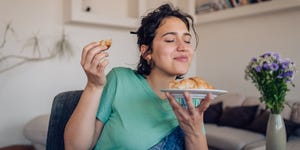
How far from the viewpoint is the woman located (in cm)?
102

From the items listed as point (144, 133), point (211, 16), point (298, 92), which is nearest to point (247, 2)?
point (211, 16)

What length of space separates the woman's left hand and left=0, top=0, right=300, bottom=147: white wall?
246cm

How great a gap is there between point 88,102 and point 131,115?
0.59ft

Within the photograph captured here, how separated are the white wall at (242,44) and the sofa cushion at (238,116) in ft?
1.76

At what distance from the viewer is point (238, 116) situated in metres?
2.98

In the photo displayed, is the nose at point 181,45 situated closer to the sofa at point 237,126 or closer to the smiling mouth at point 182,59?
the smiling mouth at point 182,59

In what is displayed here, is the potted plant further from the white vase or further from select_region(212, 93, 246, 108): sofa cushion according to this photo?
select_region(212, 93, 246, 108): sofa cushion

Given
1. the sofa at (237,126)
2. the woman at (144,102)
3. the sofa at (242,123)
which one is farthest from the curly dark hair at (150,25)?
the sofa at (242,123)

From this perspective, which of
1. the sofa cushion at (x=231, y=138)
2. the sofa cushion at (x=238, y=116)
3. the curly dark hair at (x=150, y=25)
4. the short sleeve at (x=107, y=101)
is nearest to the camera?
the short sleeve at (x=107, y=101)

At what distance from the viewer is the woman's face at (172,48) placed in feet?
3.84

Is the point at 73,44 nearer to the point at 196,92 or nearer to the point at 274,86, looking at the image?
the point at 274,86

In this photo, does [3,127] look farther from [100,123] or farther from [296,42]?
[296,42]

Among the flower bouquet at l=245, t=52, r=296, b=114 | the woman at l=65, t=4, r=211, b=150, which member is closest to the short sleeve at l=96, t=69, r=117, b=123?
the woman at l=65, t=4, r=211, b=150

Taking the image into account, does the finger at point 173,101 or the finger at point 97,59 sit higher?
the finger at point 97,59
